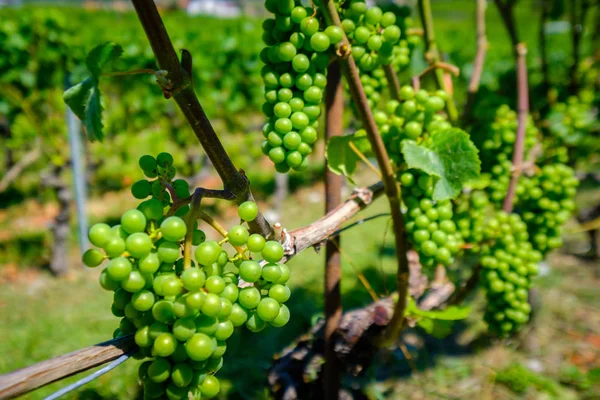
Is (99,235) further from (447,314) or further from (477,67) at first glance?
(477,67)

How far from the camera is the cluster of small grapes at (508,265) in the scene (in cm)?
169

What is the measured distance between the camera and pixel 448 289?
6.57 ft

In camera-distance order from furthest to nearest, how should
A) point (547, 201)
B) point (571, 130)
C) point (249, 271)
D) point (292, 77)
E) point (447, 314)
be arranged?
point (571, 130), point (547, 201), point (447, 314), point (292, 77), point (249, 271)

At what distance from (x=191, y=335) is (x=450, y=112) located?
1.43 m

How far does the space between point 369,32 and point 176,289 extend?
79 cm

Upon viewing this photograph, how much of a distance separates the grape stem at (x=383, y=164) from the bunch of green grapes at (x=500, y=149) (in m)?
0.59

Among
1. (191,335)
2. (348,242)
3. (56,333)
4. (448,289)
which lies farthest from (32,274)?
(191,335)

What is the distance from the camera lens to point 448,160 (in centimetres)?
123

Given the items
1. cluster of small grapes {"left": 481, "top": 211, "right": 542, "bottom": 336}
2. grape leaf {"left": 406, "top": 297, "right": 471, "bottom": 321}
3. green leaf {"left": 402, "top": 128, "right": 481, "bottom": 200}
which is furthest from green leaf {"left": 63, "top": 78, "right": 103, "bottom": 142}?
cluster of small grapes {"left": 481, "top": 211, "right": 542, "bottom": 336}

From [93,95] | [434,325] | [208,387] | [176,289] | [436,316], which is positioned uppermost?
[93,95]

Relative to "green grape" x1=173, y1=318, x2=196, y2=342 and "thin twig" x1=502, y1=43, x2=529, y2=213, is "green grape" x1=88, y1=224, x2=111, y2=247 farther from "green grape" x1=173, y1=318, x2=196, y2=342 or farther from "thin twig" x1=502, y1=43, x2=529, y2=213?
"thin twig" x1=502, y1=43, x2=529, y2=213


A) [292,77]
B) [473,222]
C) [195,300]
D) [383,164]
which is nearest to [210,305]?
[195,300]

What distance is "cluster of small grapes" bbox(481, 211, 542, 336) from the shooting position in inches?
66.7

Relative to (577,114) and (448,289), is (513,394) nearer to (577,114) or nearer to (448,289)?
(448,289)
